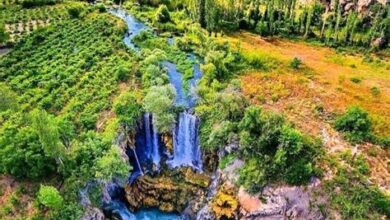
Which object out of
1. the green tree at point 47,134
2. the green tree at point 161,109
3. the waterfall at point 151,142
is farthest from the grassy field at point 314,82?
the green tree at point 47,134

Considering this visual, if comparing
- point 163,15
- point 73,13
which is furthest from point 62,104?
point 163,15

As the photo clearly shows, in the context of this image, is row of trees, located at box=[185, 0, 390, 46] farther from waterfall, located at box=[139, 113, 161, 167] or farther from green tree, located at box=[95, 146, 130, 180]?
green tree, located at box=[95, 146, 130, 180]

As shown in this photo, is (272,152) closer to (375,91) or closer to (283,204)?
(283,204)

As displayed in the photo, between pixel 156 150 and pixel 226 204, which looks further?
pixel 156 150

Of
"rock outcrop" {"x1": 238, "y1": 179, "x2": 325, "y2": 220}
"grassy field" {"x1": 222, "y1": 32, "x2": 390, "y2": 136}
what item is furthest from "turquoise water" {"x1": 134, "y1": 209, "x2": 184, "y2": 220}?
"grassy field" {"x1": 222, "y1": 32, "x2": 390, "y2": 136}

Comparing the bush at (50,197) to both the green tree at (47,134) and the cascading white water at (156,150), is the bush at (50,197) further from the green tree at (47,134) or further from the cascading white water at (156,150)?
the cascading white water at (156,150)

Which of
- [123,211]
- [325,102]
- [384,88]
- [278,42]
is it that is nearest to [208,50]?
[278,42]

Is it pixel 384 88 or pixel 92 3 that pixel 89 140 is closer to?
pixel 384 88
